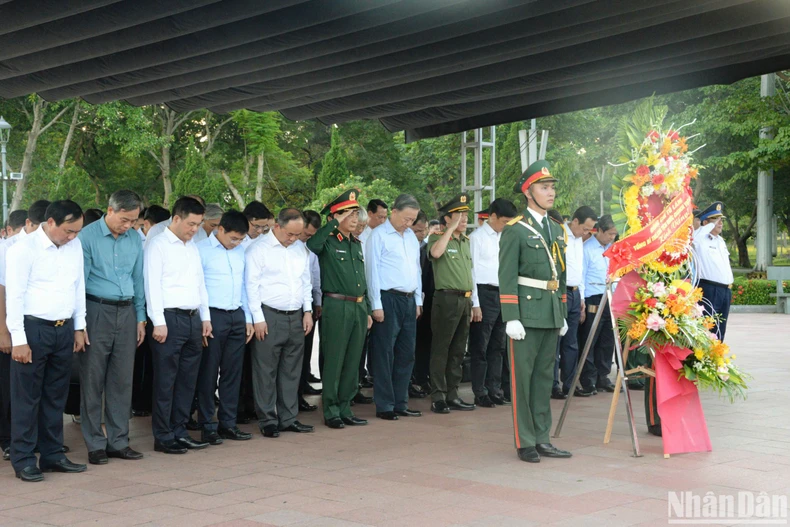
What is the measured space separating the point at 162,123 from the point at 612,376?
24840mm

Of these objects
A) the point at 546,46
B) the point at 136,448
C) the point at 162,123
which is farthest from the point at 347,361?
the point at 162,123

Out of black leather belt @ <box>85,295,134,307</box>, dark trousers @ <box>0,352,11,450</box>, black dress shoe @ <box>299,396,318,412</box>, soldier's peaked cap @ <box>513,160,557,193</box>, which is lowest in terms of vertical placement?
black dress shoe @ <box>299,396,318,412</box>

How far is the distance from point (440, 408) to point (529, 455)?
2044 mm

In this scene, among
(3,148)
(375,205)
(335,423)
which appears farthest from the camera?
(3,148)

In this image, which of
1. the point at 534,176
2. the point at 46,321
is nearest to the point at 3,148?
the point at 46,321

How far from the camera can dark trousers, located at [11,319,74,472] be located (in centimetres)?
546

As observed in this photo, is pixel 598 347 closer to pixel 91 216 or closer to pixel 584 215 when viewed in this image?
pixel 584 215

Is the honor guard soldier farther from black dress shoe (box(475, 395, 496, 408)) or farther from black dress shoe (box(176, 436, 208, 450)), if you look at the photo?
black dress shoe (box(176, 436, 208, 450))

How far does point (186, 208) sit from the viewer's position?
6168 millimetres

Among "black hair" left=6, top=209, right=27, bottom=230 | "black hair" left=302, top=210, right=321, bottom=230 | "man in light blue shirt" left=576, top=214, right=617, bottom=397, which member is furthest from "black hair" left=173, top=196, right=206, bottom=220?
"man in light blue shirt" left=576, top=214, right=617, bottom=397

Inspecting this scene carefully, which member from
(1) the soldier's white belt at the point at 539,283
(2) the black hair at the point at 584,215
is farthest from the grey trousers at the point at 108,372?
(2) the black hair at the point at 584,215

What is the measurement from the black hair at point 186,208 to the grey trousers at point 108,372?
0.71m

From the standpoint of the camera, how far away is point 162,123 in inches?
1253

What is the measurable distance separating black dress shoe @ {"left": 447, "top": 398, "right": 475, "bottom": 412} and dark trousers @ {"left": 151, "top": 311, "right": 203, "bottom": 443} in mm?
2525
